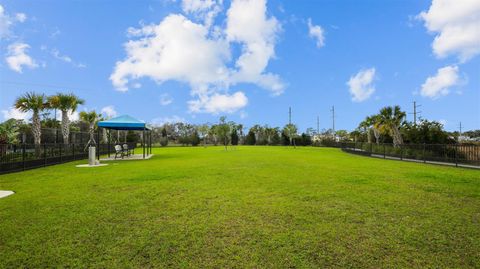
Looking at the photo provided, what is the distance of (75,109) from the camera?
20.4m

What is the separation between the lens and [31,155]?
1089cm

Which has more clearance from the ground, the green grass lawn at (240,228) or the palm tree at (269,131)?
the palm tree at (269,131)

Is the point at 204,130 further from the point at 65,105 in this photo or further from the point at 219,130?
the point at 65,105

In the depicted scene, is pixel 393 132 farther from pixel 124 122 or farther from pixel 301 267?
pixel 301 267

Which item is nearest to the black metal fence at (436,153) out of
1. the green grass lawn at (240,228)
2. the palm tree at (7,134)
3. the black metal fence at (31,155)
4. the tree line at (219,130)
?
the tree line at (219,130)

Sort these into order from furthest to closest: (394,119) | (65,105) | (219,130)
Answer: (219,130) → (394,119) → (65,105)

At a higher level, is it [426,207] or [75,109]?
[75,109]

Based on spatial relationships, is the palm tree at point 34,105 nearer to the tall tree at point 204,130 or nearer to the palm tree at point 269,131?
the tall tree at point 204,130

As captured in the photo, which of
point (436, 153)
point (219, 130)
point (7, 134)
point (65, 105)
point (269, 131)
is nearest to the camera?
point (436, 153)

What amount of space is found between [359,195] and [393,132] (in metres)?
21.4

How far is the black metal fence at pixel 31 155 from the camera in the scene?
948cm

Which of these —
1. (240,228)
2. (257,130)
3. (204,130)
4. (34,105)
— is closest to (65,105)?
(34,105)

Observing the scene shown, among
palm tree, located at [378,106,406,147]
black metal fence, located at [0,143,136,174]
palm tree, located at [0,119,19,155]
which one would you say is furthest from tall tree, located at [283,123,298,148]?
palm tree, located at [0,119,19,155]

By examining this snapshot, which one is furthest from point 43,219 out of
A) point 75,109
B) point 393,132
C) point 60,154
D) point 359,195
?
point 393,132
